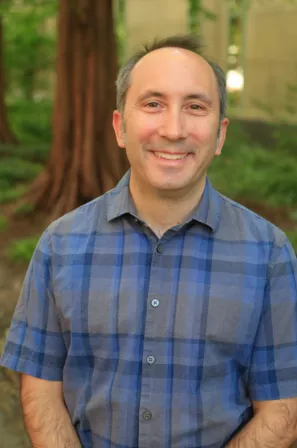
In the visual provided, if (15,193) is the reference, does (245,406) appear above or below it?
above

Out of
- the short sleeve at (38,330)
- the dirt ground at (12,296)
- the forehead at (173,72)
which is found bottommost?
the dirt ground at (12,296)

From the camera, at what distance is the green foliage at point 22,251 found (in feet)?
20.3

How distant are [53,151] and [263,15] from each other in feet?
30.5

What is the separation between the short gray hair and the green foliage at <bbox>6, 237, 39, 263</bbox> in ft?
14.3

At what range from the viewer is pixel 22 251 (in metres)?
6.19

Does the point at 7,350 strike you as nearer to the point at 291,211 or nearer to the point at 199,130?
the point at 199,130

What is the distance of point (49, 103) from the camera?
1742cm

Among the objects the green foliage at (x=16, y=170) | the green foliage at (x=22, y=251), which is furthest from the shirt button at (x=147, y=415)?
the green foliage at (x=16, y=170)

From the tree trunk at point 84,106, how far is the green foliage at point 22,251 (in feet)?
2.25

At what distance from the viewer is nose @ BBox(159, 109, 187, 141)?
178cm

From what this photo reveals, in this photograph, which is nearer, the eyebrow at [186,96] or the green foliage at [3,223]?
the eyebrow at [186,96]

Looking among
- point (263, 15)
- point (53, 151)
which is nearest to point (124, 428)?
point (53, 151)

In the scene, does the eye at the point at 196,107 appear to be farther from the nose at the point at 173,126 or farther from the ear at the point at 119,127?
the ear at the point at 119,127

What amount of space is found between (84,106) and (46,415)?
527 cm
